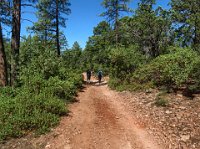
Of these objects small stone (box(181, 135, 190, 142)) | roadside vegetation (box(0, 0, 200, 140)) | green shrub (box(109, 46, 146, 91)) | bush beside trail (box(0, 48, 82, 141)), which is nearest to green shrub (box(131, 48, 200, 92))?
roadside vegetation (box(0, 0, 200, 140))

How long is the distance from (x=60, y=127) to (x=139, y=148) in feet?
10.9

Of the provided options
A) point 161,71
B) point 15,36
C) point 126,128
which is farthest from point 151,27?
point 126,128

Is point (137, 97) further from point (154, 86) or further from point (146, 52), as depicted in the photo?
point (146, 52)

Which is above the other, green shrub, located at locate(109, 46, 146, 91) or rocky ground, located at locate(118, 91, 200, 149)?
green shrub, located at locate(109, 46, 146, 91)

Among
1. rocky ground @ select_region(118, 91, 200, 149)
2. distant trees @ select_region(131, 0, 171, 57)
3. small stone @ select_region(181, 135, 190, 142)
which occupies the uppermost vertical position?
distant trees @ select_region(131, 0, 171, 57)

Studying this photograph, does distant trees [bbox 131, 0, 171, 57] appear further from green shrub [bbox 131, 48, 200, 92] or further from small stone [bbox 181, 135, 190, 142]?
small stone [bbox 181, 135, 190, 142]

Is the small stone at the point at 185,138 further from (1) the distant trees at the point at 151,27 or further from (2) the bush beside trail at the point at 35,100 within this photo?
(1) the distant trees at the point at 151,27

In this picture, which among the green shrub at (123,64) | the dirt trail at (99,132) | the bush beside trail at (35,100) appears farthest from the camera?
the green shrub at (123,64)

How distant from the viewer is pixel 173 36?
70.2 feet

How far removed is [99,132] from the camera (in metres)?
8.79

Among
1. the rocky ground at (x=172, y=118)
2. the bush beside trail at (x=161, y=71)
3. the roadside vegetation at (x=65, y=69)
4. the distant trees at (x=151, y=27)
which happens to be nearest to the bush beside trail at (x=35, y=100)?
the roadside vegetation at (x=65, y=69)

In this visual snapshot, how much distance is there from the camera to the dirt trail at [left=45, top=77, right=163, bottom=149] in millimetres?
7848

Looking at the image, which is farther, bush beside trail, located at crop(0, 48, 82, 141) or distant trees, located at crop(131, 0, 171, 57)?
distant trees, located at crop(131, 0, 171, 57)

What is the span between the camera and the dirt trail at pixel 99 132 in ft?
25.7
